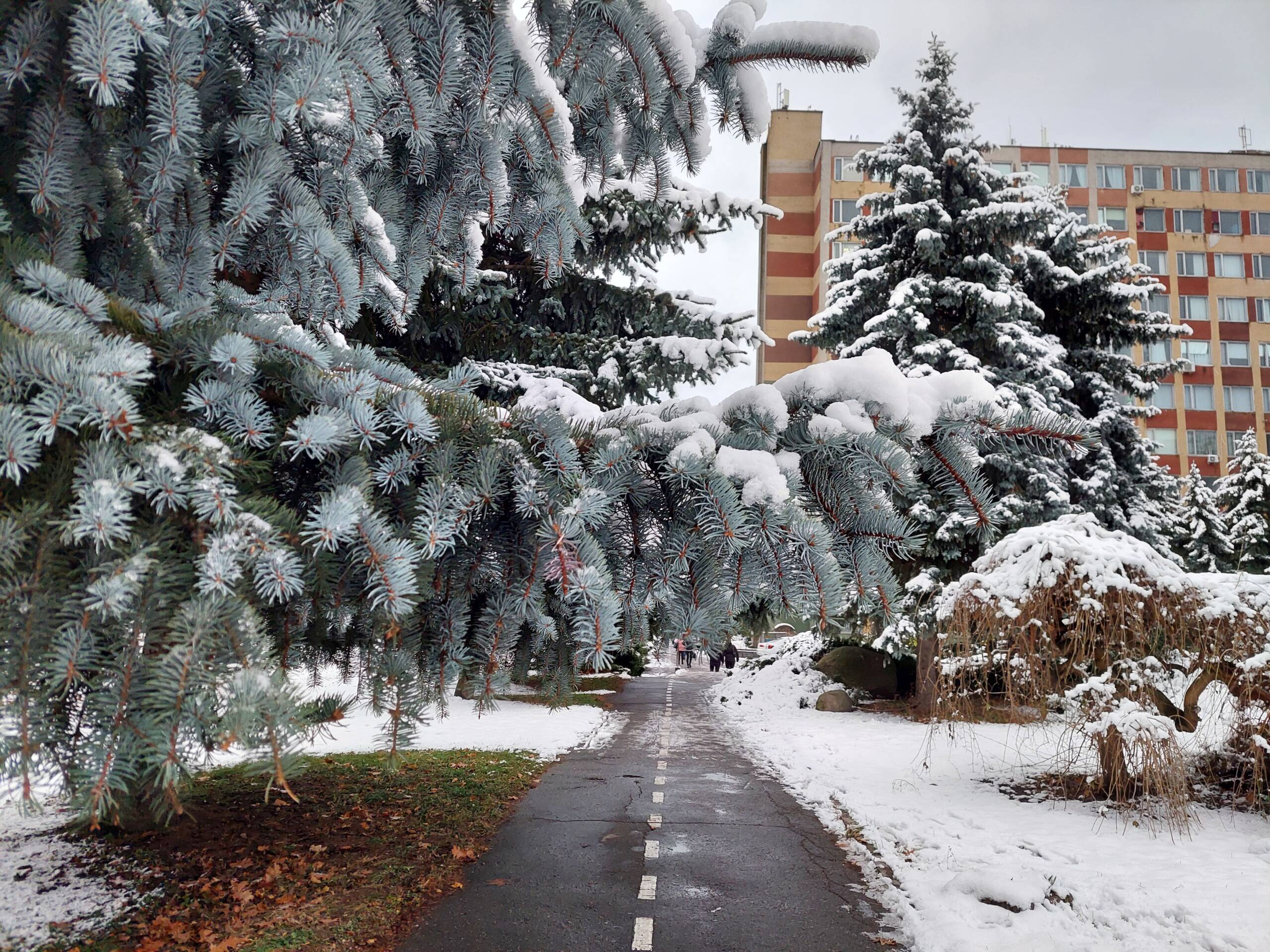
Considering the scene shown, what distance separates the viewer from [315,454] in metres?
1.59

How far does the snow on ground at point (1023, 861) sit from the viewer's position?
14.7 ft

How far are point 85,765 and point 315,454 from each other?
702 millimetres

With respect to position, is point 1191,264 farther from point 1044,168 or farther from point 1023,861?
point 1023,861

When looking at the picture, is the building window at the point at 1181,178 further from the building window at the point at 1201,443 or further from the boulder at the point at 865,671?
the boulder at the point at 865,671

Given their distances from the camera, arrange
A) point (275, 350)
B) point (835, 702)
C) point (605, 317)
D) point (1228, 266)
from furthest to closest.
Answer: point (1228, 266), point (835, 702), point (605, 317), point (275, 350)

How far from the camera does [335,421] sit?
162 cm

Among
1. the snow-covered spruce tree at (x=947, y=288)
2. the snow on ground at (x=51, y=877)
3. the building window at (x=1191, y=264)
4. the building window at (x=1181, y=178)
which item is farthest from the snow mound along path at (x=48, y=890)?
the building window at (x=1181, y=178)

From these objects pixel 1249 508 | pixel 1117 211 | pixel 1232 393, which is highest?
pixel 1117 211

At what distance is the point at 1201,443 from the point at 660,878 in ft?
145

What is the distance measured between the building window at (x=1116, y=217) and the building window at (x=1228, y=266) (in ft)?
15.5

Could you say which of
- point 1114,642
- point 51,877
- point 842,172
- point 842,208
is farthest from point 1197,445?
point 51,877

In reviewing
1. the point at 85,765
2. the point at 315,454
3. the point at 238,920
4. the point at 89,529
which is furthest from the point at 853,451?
the point at 238,920

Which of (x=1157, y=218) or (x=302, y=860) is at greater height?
(x=1157, y=218)

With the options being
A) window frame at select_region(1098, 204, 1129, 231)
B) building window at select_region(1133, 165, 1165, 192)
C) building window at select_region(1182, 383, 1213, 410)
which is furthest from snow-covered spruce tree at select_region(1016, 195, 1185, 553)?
building window at select_region(1133, 165, 1165, 192)
